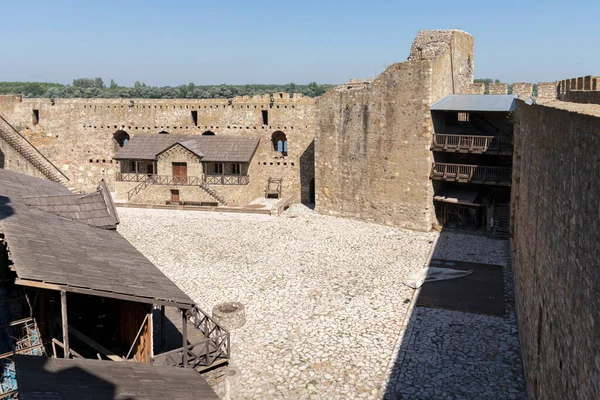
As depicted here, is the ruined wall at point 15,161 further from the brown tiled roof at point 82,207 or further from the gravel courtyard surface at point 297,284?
the brown tiled roof at point 82,207

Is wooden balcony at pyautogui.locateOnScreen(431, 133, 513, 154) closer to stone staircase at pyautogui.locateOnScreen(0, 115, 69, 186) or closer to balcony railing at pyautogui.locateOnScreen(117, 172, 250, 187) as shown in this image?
balcony railing at pyautogui.locateOnScreen(117, 172, 250, 187)

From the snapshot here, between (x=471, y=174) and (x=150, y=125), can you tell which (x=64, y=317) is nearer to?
(x=471, y=174)

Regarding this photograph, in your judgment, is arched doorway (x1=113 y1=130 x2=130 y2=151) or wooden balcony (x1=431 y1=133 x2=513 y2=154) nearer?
wooden balcony (x1=431 y1=133 x2=513 y2=154)

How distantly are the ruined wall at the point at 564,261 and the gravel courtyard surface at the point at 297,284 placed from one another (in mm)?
3583

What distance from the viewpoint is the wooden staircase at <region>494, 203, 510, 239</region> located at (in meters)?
20.6

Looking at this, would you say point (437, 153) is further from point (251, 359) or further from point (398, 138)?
point (251, 359)

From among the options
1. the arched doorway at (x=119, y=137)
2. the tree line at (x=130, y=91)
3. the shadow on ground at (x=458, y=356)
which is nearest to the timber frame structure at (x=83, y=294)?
the shadow on ground at (x=458, y=356)

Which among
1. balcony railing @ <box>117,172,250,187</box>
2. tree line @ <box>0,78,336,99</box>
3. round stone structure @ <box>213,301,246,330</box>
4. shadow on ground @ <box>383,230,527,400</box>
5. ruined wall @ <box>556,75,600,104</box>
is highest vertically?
tree line @ <box>0,78,336,99</box>

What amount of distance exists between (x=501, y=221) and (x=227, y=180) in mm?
13658

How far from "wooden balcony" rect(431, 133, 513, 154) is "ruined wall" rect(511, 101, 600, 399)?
34.8 feet

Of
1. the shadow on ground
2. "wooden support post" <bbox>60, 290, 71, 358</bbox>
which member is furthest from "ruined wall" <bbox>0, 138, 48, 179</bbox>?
"wooden support post" <bbox>60, 290, 71, 358</bbox>

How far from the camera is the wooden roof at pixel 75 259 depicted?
815 cm

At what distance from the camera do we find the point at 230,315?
13.2 m

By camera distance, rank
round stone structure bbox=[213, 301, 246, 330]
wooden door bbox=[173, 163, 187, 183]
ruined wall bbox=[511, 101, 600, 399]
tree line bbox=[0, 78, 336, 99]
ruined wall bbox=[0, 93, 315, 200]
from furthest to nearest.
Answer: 1. tree line bbox=[0, 78, 336, 99]
2. ruined wall bbox=[0, 93, 315, 200]
3. wooden door bbox=[173, 163, 187, 183]
4. round stone structure bbox=[213, 301, 246, 330]
5. ruined wall bbox=[511, 101, 600, 399]
